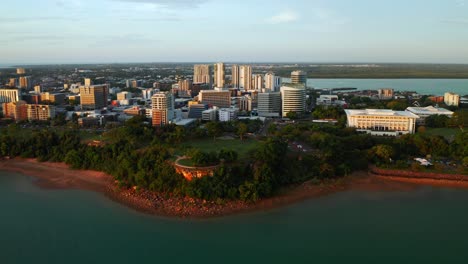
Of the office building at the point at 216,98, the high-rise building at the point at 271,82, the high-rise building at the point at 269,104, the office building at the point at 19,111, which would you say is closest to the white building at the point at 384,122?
the high-rise building at the point at 269,104

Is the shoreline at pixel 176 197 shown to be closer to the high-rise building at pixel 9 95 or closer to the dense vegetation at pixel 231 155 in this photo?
the dense vegetation at pixel 231 155

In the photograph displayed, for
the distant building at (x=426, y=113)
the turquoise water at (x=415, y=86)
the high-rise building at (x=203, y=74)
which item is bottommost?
the distant building at (x=426, y=113)

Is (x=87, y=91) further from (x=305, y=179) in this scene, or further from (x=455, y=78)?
(x=455, y=78)

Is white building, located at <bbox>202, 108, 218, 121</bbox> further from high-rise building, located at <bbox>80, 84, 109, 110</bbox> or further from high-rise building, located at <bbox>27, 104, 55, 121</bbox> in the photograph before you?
high-rise building, located at <bbox>27, 104, 55, 121</bbox>

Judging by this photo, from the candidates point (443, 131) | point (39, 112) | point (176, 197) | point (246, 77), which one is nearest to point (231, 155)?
point (176, 197)

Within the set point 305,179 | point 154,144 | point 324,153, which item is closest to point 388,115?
point 324,153

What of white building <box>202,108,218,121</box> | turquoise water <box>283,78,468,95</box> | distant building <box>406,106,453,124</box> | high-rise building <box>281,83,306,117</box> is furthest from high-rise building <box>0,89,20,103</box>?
turquoise water <box>283,78,468,95</box>

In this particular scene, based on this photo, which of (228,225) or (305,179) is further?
(305,179)
